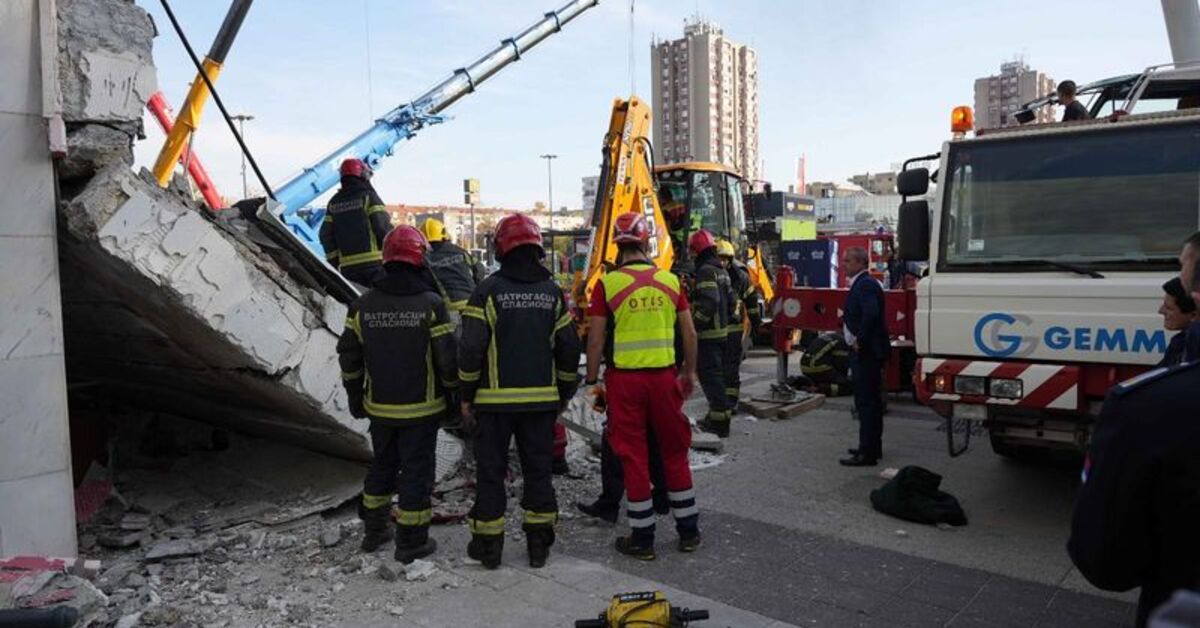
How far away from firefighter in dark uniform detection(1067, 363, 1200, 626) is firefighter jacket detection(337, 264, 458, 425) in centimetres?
337

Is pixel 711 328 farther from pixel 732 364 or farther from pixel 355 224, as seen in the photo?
pixel 355 224

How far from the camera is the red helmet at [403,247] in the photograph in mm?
4516

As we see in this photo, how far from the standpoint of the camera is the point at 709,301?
285 inches

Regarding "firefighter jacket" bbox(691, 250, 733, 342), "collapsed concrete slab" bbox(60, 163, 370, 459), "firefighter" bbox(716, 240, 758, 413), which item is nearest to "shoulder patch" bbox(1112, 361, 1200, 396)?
"collapsed concrete slab" bbox(60, 163, 370, 459)

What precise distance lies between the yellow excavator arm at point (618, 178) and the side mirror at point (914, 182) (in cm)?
327

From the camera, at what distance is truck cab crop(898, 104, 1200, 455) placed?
437cm

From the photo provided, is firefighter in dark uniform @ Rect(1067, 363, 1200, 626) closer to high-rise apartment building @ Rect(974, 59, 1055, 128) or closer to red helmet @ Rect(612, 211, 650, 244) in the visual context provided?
red helmet @ Rect(612, 211, 650, 244)

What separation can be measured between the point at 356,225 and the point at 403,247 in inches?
67.7

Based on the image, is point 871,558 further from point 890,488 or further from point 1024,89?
point 1024,89

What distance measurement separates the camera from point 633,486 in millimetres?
4559

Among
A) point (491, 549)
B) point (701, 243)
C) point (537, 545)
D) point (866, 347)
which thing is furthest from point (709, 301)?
point (491, 549)

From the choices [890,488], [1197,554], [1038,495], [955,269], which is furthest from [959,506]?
[1197,554]

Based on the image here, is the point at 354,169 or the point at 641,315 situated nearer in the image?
the point at 641,315

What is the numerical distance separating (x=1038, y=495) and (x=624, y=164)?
480cm
